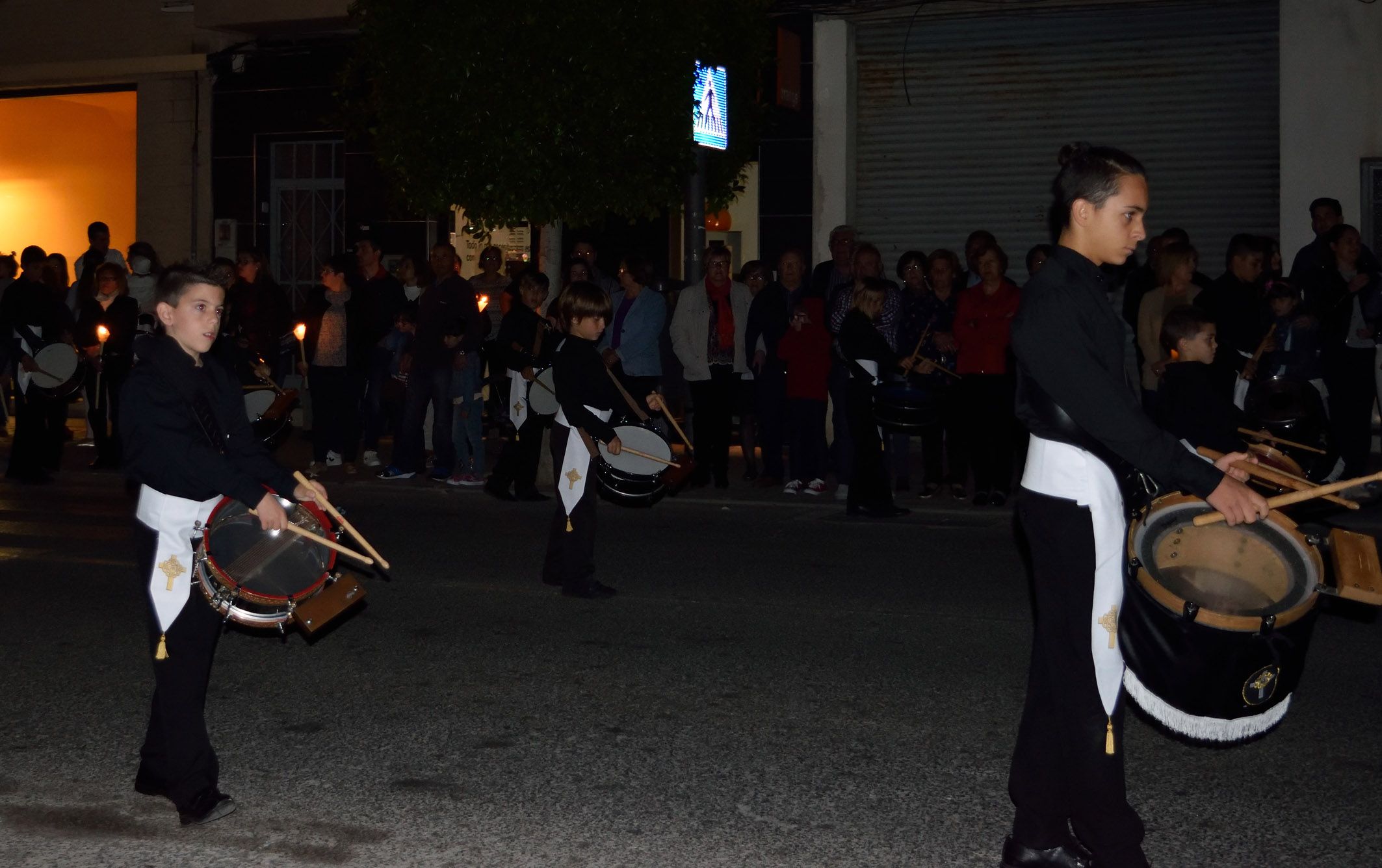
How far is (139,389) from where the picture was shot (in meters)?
4.96

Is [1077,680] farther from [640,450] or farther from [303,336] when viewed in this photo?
[303,336]

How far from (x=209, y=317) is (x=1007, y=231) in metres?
13.7

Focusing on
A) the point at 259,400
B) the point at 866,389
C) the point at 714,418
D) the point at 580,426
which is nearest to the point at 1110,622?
the point at 580,426

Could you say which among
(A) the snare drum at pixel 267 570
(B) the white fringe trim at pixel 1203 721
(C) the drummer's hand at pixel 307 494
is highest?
(C) the drummer's hand at pixel 307 494

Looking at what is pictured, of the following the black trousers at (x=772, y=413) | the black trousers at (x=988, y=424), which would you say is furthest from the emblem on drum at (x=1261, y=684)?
the black trousers at (x=772, y=413)

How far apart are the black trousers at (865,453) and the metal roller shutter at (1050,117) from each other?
20.6ft

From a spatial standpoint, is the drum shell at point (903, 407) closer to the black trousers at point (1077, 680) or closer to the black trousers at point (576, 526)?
the black trousers at point (576, 526)

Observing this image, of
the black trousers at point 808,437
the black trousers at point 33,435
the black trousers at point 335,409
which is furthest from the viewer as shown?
the black trousers at point 335,409

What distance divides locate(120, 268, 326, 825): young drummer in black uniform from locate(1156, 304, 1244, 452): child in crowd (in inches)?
143

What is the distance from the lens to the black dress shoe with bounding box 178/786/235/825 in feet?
16.6

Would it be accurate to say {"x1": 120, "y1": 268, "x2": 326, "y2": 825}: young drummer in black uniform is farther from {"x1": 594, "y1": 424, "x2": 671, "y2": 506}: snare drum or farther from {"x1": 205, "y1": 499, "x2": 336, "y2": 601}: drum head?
{"x1": 594, "y1": 424, "x2": 671, "y2": 506}: snare drum

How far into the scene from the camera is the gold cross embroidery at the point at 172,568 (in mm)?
4980

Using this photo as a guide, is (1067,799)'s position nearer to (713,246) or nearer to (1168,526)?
(1168,526)

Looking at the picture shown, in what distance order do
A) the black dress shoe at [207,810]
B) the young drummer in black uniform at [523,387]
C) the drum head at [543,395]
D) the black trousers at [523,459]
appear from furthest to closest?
the black trousers at [523,459]
the young drummer in black uniform at [523,387]
the drum head at [543,395]
the black dress shoe at [207,810]
